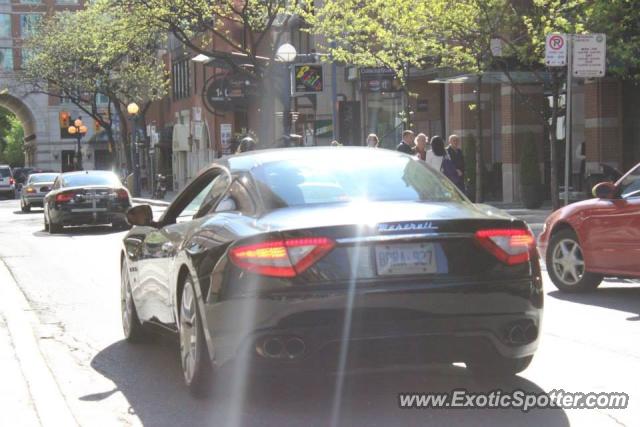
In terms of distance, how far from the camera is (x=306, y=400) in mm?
6082

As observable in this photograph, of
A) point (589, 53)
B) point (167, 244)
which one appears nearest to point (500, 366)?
point (167, 244)

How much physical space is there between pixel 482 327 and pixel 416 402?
61 centimetres

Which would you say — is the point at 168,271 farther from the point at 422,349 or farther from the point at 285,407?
the point at 422,349

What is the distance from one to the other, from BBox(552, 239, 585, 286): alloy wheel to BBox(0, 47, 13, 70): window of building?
286 ft

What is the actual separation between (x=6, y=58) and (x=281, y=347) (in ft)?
304

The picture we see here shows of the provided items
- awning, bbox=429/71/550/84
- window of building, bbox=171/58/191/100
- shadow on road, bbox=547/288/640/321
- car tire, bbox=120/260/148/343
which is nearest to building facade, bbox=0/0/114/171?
window of building, bbox=171/58/191/100

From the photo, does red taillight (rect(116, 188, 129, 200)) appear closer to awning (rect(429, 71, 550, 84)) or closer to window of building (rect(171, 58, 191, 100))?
awning (rect(429, 71, 550, 84))

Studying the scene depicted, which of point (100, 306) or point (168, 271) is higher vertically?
point (168, 271)

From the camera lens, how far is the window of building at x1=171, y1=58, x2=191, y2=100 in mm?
60250

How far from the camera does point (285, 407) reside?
594 cm

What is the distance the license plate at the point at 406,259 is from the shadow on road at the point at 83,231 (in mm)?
18373

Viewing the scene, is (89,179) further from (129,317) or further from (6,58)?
(6,58)

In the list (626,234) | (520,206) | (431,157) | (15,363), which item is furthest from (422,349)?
(520,206)

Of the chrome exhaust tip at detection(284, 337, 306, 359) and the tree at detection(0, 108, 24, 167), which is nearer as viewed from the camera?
the chrome exhaust tip at detection(284, 337, 306, 359)
